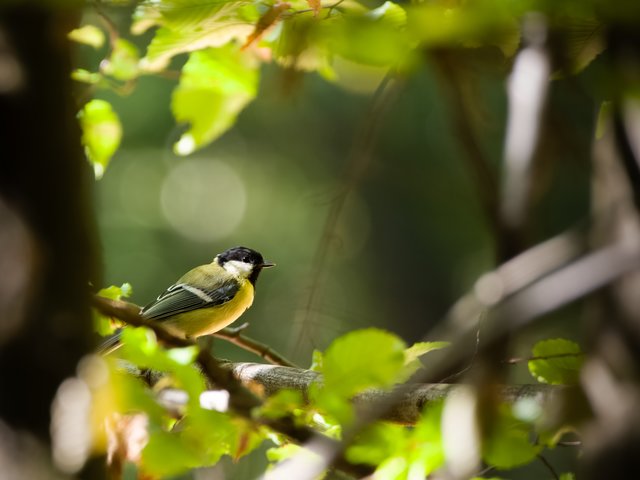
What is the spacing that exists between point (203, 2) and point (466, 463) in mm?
829

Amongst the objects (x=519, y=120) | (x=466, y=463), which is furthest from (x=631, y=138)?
(x=466, y=463)

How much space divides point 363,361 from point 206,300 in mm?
2439

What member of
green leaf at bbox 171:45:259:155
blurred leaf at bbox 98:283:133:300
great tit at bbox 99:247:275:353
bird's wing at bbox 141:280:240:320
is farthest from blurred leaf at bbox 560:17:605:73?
bird's wing at bbox 141:280:240:320

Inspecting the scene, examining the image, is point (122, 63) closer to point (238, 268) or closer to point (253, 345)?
point (253, 345)

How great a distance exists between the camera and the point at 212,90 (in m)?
1.51

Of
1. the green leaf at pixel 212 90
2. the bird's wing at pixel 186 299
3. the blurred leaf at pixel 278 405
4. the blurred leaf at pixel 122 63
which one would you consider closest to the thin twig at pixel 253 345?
the green leaf at pixel 212 90

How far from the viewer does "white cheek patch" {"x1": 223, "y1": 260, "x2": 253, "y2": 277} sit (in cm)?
344

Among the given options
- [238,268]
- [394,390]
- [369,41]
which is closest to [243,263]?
[238,268]

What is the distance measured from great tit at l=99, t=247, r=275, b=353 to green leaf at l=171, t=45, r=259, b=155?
1.46 meters

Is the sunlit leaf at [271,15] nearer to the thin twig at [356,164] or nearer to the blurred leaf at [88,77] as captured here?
the thin twig at [356,164]

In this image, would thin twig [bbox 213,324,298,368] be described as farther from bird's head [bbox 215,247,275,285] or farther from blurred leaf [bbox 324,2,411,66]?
bird's head [bbox 215,247,275,285]

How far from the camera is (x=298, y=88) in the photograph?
3.46 feet

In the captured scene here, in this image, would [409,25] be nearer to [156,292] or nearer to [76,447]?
[76,447]

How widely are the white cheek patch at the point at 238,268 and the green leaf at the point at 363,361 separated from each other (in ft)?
8.69
